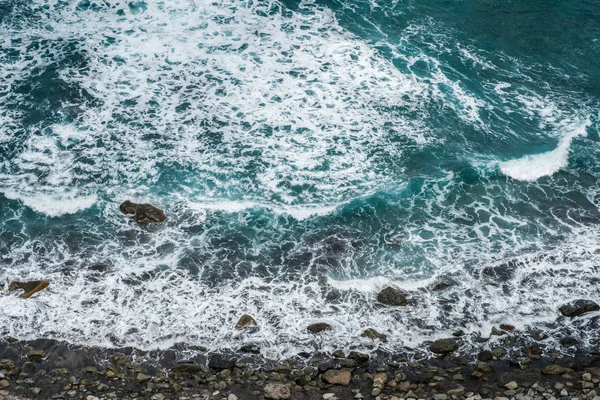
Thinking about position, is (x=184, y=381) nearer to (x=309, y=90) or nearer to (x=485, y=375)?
(x=485, y=375)

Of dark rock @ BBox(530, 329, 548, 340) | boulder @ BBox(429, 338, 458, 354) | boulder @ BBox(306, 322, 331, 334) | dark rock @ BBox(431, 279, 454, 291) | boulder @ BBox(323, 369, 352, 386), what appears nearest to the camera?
boulder @ BBox(323, 369, 352, 386)

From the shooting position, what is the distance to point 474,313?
52.0 ft

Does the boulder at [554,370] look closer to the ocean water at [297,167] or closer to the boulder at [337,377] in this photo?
the ocean water at [297,167]

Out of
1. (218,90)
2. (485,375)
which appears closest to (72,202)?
(218,90)

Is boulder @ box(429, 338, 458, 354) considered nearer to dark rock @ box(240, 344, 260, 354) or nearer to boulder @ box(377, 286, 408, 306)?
boulder @ box(377, 286, 408, 306)

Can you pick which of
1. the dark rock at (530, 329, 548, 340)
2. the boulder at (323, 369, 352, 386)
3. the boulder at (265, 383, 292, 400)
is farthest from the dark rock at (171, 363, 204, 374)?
the dark rock at (530, 329, 548, 340)

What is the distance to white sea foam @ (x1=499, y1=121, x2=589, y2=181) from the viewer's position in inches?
802

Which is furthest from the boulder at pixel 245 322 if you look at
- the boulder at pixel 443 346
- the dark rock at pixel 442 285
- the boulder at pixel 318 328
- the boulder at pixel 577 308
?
the boulder at pixel 577 308

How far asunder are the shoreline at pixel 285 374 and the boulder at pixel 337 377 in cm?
2

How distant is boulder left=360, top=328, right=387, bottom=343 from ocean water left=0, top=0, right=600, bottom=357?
8.8 inches

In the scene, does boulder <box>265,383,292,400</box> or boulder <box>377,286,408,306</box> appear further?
boulder <box>377,286,408,306</box>

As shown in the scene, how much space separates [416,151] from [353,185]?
2.96 m

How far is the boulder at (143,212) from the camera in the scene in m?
18.7

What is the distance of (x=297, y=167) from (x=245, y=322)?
276 inches
